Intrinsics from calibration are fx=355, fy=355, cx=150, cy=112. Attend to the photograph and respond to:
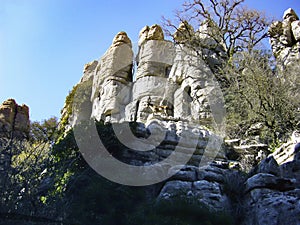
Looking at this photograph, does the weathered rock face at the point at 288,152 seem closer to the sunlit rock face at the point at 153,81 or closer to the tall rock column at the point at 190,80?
the sunlit rock face at the point at 153,81

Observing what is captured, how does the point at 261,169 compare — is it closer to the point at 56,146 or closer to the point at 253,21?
the point at 56,146

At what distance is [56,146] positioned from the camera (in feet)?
30.7

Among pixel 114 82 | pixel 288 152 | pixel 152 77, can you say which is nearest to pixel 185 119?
pixel 152 77

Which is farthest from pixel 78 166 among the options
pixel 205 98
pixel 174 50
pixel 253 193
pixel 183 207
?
pixel 174 50

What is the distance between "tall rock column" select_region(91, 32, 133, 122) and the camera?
18.9m

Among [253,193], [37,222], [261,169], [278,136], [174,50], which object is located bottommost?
[37,222]

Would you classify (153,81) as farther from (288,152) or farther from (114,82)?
(288,152)

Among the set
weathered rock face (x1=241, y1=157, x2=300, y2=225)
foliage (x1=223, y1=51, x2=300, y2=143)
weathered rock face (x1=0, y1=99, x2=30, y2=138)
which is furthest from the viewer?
weathered rock face (x1=0, y1=99, x2=30, y2=138)

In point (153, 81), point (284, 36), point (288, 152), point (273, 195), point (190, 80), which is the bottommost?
point (273, 195)

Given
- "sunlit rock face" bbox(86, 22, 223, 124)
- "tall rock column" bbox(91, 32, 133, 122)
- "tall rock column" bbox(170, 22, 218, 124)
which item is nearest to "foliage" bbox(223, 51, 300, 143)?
"sunlit rock face" bbox(86, 22, 223, 124)

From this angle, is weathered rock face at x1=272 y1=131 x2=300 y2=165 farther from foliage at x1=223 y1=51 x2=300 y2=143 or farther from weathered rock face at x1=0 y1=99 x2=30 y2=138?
weathered rock face at x1=0 y1=99 x2=30 y2=138

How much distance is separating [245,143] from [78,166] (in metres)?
5.65

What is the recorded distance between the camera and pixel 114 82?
792 inches

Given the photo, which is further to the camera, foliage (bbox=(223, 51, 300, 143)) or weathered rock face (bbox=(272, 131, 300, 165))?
foliage (bbox=(223, 51, 300, 143))
